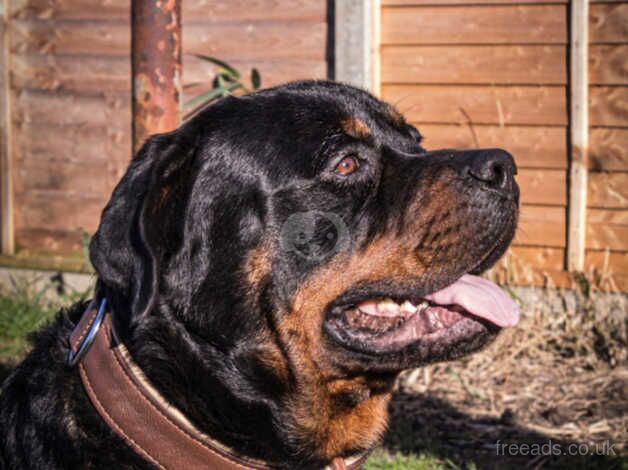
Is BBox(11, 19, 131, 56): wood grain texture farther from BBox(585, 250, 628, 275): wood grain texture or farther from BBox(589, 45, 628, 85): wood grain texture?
BBox(585, 250, 628, 275): wood grain texture

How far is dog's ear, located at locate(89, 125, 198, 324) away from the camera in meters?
2.41

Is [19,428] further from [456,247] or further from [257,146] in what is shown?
[456,247]

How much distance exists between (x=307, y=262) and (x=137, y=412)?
651mm

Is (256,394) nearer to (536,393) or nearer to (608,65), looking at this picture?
(536,393)

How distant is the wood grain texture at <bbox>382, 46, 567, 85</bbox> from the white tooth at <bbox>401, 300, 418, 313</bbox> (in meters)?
3.47

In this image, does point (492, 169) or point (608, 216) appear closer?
point (492, 169)

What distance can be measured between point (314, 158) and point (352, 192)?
0.50 ft

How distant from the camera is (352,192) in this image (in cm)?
276

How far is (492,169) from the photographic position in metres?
2.66

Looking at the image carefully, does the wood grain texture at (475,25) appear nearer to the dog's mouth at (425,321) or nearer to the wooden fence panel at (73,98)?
the wooden fence panel at (73,98)

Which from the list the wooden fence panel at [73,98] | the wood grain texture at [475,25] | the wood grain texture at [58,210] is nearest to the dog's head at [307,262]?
the wood grain texture at [475,25]

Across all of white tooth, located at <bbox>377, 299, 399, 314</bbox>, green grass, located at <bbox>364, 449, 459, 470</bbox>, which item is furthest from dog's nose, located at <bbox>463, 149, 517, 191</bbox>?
green grass, located at <bbox>364, 449, 459, 470</bbox>

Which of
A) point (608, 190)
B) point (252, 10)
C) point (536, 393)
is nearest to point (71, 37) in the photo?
point (252, 10)

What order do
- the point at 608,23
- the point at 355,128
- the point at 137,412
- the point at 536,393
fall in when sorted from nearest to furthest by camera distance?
the point at 137,412 < the point at 355,128 < the point at 536,393 < the point at 608,23
